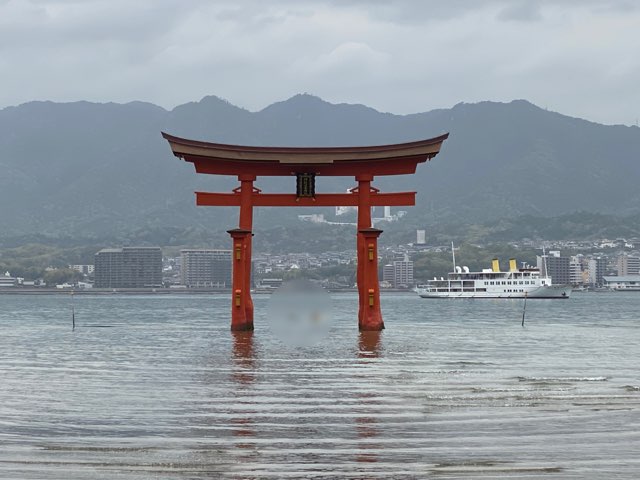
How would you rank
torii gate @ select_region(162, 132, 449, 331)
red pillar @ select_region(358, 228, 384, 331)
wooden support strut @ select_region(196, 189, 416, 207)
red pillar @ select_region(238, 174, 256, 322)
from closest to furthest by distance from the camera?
red pillar @ select_region(358, 228, 384, 331), torii gate @ select_region(162, 132, 449, 331), red pillar @ select_region(238, 174, 256, 322), wooden support strut @ select_region(196, 189, 416, 207)

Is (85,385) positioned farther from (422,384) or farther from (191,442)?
(191,442)

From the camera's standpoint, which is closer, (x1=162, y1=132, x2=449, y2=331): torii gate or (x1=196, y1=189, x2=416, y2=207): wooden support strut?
(x1=162, y1=132, x2=449, y2=331): torii gate

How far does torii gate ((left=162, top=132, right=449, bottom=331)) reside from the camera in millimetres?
40125

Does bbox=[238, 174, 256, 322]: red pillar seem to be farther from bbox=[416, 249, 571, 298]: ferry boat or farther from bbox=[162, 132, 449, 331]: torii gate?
bbox=[416, 249, 571, 298]: ferry boat

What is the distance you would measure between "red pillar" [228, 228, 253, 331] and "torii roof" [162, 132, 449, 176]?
8.34 feet

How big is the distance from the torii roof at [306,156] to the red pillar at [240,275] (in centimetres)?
254

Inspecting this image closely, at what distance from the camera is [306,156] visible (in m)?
40.5

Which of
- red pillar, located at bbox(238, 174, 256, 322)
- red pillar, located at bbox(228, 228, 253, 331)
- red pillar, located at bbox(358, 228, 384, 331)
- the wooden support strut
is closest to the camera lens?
red pillar, located at bbox(358, 228, 384, 331)

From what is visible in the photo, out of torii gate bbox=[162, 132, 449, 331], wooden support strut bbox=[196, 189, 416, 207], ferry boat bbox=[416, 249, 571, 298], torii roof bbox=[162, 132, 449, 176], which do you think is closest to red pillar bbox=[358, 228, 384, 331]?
torii gate bbox=[162, 132, 449, 331]

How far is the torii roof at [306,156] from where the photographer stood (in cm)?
4016

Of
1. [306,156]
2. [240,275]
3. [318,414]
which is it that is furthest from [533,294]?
[318,414]

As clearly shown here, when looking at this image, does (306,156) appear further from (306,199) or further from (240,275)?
(240,275)

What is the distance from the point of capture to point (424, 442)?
14.8 metres

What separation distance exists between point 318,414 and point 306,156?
2341 centimetres
